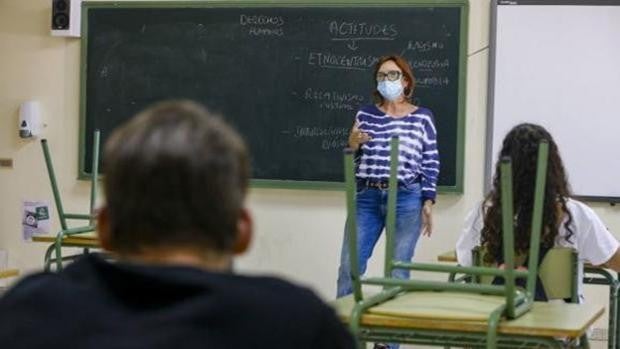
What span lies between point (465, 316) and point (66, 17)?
15.4ft

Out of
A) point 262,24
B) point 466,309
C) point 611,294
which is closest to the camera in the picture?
point 466,309

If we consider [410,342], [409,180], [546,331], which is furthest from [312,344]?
[409,180]

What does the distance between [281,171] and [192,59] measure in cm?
85

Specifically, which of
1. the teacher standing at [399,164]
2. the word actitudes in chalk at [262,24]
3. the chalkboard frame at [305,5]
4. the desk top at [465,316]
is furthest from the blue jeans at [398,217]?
the desk top at [465,316]

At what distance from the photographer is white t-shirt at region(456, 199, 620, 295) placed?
336 cm

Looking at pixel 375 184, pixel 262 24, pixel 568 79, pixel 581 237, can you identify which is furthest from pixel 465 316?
pixel 262 24

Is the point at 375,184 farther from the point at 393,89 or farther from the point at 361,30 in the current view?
the point at 361,30

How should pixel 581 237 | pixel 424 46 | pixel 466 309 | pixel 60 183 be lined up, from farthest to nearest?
1. pixel 60 183
2. pixel 424 46
3. pixel 581 237
4. pixel 466 309

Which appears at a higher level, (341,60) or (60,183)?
(341,60)

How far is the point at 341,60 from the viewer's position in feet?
19.5

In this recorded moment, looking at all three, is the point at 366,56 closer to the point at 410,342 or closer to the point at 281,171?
the point at 281,171

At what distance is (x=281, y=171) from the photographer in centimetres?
608

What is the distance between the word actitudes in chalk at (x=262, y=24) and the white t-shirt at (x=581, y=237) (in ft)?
9.49

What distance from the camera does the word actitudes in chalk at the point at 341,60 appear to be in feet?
19.4
